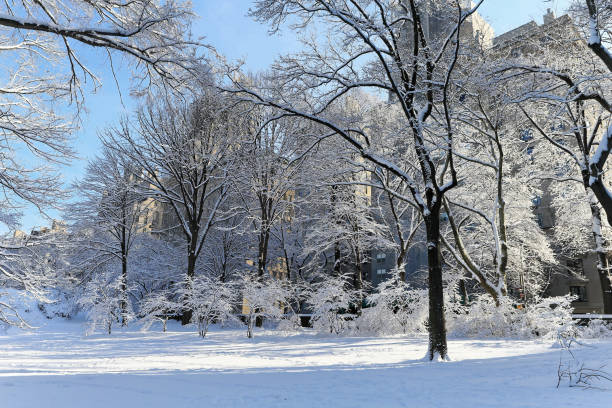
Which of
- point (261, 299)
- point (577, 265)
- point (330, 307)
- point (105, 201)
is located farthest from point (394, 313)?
point (577, 265)

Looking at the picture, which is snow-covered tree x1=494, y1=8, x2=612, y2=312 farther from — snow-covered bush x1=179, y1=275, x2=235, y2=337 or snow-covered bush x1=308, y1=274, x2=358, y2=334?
snow-covered bush x1=179, y1=275, x2=235, y2=337

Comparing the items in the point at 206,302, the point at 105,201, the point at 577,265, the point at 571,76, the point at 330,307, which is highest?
the point at 571,76

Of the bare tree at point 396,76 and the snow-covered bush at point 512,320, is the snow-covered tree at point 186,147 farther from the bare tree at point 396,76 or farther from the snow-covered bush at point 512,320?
the snow-covered bush at point 512,320

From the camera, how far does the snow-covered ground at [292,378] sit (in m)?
5.21

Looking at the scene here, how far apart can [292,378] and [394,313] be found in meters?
9.97

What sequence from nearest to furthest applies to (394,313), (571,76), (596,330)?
(571,76), (596,330), (394,313)

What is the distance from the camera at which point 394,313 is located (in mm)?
15891

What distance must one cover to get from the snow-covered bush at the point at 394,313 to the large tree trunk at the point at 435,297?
6.26 m

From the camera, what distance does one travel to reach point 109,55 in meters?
8.24

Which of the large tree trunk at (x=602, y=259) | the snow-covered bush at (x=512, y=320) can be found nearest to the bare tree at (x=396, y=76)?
the snow-covered bush at (x=512, y=320)

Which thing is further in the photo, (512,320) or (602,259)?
(602,259)

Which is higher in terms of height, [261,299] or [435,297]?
[435,297]

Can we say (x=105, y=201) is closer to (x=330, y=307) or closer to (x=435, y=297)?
(x=330, y=307)

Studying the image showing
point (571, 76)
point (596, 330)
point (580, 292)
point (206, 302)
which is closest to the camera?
point (571, 76)
